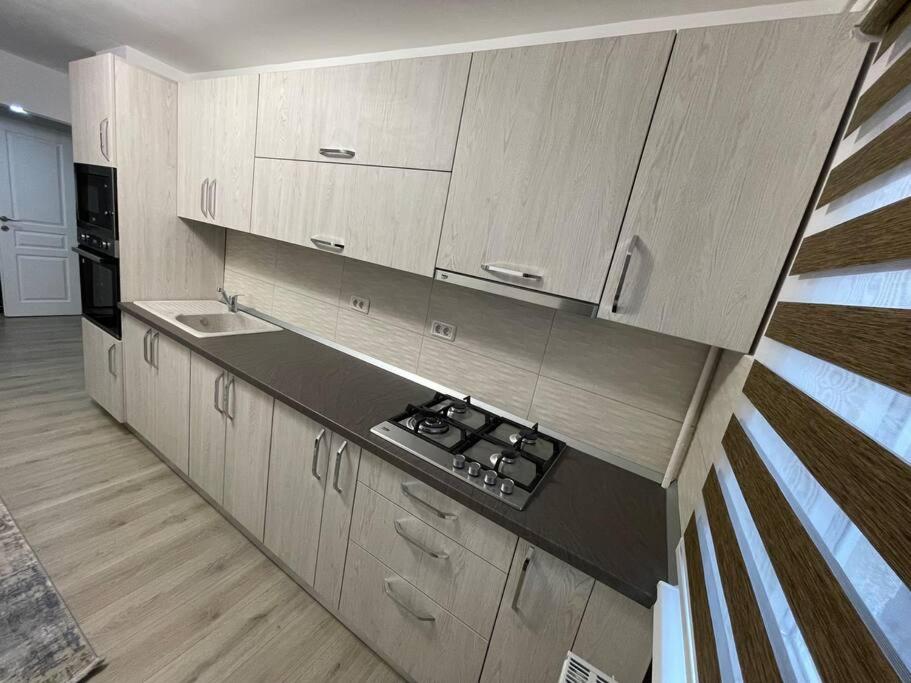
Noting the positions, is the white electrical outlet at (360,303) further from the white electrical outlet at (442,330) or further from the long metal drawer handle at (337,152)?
the long metal drawer handle at (337,152)

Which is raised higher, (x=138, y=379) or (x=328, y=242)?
(x=328, y=242)

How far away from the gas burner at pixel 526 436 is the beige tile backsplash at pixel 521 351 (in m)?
0.13

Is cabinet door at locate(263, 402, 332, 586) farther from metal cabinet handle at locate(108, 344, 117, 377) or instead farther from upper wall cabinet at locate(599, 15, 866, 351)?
metal cabinet handle at locate(108, 344, 117, 377)

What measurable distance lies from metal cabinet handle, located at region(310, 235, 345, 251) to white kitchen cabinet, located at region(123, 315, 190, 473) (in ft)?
3.00

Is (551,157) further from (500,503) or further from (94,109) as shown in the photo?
(94,109)

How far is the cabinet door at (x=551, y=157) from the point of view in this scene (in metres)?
0.97

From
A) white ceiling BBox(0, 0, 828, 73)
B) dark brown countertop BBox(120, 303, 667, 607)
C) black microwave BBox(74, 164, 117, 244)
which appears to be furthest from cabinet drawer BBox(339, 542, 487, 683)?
Answer: black microwave BBox(74, 164, 117, 244)

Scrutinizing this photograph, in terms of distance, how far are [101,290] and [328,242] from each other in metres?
1.82

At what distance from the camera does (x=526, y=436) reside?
1334mm

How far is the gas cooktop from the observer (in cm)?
107

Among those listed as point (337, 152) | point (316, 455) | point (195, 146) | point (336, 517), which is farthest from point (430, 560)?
point (195, 146)

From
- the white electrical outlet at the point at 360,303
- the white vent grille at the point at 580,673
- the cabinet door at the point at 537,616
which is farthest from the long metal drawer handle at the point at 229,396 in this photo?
the white vent grille at the point at 580,673

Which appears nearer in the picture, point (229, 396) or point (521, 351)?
point (521, 351)

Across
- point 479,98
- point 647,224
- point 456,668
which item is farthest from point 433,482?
point 479,98
